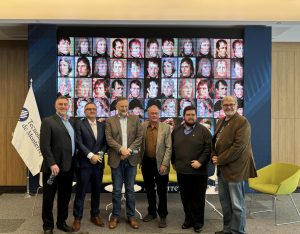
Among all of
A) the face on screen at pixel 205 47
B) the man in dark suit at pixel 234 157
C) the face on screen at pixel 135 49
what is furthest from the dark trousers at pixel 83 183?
the face on screen at pixel 205 47

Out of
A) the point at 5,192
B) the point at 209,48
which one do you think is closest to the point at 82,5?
the point at 209,48

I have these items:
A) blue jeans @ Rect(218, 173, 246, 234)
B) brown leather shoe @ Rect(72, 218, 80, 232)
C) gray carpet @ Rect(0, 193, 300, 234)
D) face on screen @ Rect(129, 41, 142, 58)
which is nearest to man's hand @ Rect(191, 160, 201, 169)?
blue jeans @ Rect(218, 173, 246, 234)

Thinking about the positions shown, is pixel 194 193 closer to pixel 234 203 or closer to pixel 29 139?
pixel 234 203

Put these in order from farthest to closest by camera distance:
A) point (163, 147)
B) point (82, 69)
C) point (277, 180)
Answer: point (82, 69) → point (277, 180) → point (163, 147)

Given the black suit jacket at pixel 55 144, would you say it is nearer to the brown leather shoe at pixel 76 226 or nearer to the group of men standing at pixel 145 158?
the group of men standing at pixel 145 158

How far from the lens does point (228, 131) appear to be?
3.71 meters

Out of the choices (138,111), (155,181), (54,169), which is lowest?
(155,181)

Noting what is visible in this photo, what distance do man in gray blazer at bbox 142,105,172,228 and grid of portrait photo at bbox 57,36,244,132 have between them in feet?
5.51

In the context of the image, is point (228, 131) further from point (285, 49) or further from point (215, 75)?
point (285, 49)

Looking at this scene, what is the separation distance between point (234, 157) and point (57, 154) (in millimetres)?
1900

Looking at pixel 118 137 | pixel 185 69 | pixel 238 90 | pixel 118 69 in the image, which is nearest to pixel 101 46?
pixel 118 69

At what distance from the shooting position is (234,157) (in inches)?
144

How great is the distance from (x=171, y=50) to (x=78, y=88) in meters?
1.69

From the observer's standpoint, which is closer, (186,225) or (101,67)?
(186,225)
